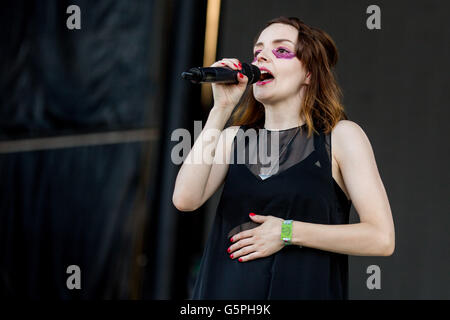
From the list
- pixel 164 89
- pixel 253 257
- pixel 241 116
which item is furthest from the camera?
pixel 164 89

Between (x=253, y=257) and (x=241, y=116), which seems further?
(x=241, y=116)

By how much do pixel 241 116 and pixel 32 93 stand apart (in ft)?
4.55

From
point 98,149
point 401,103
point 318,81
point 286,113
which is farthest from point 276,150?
point 401,103

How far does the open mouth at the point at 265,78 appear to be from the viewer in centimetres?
165

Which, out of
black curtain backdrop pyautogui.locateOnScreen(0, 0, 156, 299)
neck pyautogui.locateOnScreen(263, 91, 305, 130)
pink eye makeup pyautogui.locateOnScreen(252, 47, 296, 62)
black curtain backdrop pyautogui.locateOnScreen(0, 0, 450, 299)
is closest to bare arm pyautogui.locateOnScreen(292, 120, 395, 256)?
neck pyautogui.locateOnScreen(263, 91, 305, 130)

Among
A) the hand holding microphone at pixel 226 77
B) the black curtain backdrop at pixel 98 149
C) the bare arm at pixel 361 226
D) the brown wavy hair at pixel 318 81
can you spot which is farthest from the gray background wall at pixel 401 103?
the bare arm at pixel 361 226

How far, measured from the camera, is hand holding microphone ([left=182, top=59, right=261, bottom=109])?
57.9 inches

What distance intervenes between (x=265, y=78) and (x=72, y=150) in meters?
1.42

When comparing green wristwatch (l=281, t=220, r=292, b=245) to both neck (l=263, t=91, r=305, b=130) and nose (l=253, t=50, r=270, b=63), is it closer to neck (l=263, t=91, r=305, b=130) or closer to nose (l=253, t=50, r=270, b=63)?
neck (l=263, t=91, r=305, b=130)

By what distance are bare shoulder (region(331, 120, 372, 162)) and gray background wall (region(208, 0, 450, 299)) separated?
6.30 feet

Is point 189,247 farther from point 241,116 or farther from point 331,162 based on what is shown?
point 331,162

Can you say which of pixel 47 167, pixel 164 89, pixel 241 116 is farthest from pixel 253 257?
pixel 47 167

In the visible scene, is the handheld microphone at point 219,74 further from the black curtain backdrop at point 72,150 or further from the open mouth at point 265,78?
the black curtain backdrop at point 72,150

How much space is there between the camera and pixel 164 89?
2711 mm
